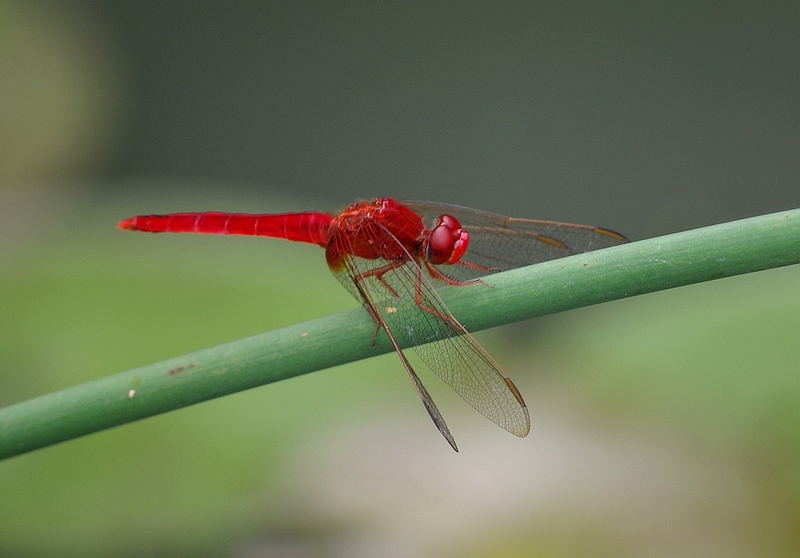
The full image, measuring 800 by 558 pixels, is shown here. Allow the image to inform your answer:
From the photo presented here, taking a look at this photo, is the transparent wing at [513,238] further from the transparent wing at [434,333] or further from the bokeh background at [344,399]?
the bokeh background at [344,399]

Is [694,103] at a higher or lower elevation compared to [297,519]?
higher

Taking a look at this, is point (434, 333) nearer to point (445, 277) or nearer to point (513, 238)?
point (445, 277)

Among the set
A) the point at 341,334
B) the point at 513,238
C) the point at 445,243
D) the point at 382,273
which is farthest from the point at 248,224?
the point at 341,334

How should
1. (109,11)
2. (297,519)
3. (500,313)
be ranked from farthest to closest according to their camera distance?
(109,11), (297,519), (500,313)

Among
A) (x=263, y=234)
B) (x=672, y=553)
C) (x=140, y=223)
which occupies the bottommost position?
(x=672, y=553)

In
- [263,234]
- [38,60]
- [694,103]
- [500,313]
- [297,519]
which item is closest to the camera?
[500,313]

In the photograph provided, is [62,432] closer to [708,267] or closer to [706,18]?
[708,267]

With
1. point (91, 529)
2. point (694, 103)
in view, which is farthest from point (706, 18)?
point (91, 529)
